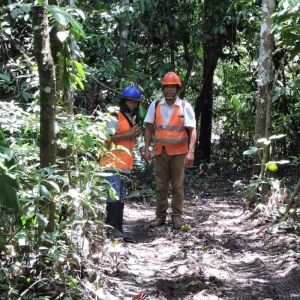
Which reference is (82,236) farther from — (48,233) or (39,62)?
(39,62)

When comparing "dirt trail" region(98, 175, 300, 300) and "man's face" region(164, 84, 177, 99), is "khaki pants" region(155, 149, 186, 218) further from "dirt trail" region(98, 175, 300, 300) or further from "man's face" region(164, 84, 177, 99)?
"man's face" region(164, 84, 177, 99)

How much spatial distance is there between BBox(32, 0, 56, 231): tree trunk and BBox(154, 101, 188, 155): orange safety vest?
3.10m

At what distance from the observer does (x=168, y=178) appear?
6848mm

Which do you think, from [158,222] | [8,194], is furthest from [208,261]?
[8,194]

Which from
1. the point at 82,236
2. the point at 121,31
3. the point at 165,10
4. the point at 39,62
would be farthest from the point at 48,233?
the point at 165,10

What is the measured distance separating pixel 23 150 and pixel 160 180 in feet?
10.8

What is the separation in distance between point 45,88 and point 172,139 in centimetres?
323

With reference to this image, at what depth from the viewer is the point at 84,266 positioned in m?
3.79

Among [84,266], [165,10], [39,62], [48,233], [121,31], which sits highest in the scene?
[165,10]

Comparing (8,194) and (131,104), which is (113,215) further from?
(8,194)

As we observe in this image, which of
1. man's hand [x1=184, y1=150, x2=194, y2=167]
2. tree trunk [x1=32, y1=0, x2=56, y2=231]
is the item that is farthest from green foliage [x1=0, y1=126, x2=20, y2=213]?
man's hand [x1=184, y1=150, x2=194, y2=167]

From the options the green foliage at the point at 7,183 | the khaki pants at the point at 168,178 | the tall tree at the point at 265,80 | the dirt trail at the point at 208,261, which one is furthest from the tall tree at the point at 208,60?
the green foliage at the point at 7,183

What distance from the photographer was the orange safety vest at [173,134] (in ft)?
21.4

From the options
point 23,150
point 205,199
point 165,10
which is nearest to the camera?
point 23,150
